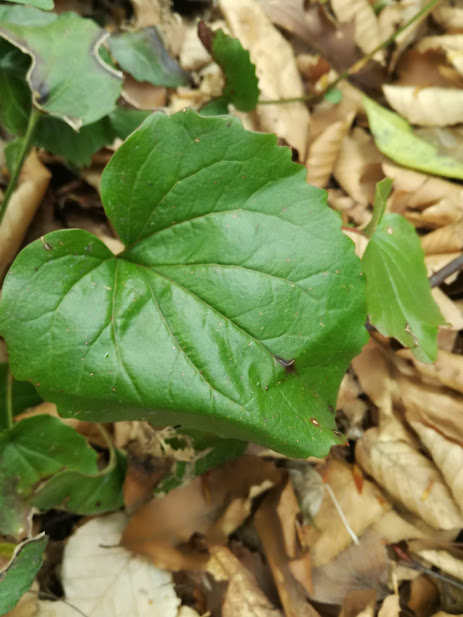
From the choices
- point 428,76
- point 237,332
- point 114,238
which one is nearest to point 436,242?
point 428,76

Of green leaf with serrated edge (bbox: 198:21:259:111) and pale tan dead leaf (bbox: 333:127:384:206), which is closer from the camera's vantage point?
green leaf with serrated edge (bbox: 198:21:259:111)

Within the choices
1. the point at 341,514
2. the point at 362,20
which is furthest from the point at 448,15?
the point at 341,514

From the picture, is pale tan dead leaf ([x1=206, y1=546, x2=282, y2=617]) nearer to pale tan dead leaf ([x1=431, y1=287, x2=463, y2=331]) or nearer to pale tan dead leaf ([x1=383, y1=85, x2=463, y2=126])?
pale tan dead leaf ([x1=431, y1=287, x2=463, y2=331])

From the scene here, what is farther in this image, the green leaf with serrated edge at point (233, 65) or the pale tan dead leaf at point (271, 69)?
the pale tan dead leaf at point (271, 69)

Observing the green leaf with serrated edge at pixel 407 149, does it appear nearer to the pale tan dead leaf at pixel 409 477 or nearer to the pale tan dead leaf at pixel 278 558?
the pale tan dead leaf at pixel 409 477

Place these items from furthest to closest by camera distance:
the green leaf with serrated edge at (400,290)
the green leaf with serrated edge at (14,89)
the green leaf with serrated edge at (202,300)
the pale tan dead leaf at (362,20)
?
the pale tan dead leaf at (362,20)
the green leaf with serrated edge at (14,89)
the green leaf with serrated edge at (400,290)
the green leaf with serrated edge at (202,300)

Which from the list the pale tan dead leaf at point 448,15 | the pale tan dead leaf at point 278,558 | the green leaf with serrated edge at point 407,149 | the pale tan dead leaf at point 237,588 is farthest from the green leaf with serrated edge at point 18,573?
the pale tan dead leaf at point 448,15

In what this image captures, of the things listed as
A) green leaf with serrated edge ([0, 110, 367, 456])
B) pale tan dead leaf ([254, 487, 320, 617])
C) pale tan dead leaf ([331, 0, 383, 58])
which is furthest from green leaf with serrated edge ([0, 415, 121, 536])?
pale tan dead leaf ([331, 0, 383, 58])
